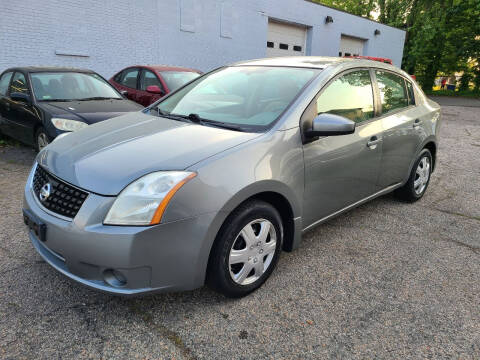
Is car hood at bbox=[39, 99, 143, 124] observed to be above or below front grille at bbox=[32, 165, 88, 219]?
above

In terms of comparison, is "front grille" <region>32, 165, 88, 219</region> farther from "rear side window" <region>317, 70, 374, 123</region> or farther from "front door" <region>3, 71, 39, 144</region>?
"front door" <region>3, 71, 39, 144</region>

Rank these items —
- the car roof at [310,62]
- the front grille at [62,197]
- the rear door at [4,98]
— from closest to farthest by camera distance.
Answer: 1. the front grille at [62,197]
2. the car roof at [310,62]
3. the rear door at [4,98]

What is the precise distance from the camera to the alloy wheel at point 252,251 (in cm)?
237

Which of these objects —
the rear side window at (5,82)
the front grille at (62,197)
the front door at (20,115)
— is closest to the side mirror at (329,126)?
the front grille at (62,197)

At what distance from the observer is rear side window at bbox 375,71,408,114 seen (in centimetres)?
359

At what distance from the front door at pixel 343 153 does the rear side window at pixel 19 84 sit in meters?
4.98

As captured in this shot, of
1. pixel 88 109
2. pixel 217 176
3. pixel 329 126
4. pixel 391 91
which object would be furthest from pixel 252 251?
pixel 88 109

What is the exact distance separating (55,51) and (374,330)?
33.9ft

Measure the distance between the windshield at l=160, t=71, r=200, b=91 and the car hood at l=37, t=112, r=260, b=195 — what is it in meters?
4.69

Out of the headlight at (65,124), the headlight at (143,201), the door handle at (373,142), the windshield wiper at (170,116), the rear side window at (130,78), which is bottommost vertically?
the headlight at (65,124)

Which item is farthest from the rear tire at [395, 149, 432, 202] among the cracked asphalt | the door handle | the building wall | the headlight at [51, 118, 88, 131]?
the building wall

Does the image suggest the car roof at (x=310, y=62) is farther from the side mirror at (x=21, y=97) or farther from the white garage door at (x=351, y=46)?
the white garage door at (x=351, y=46)

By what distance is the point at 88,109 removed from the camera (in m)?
5.48

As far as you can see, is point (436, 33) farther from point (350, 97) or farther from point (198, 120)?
point (198, 120)
